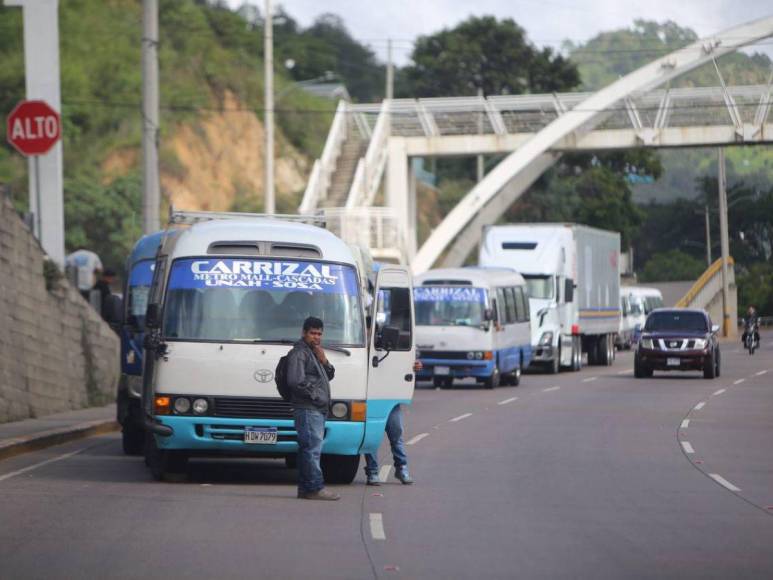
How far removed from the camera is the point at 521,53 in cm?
9000

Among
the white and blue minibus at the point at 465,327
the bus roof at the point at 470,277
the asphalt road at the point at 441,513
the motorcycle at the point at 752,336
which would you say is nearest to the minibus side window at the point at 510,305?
the white and blue minibus at the point at 465,327

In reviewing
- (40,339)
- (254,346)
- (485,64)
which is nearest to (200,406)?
(254,346)

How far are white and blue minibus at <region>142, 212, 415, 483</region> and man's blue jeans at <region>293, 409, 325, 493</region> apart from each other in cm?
94

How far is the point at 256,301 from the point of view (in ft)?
54.2

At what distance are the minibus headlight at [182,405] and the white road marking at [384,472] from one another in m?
2.38

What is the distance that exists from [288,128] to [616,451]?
6682 cm

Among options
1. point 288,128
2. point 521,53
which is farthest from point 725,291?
point 288,128

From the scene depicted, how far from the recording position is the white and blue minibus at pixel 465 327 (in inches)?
1451

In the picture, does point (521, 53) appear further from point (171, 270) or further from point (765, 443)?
point (171, 270)

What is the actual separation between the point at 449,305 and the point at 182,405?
2209 cm

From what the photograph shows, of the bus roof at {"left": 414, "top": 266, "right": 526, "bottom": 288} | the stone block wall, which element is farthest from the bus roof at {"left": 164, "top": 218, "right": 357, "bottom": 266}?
the bus roof at {"left": 414, "top": 266, "right": 526, "bottom": 288}

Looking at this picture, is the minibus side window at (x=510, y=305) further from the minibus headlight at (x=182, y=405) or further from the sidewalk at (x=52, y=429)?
the minibus headlight at (x=182, y=405)

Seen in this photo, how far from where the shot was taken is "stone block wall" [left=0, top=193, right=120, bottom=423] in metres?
24.2

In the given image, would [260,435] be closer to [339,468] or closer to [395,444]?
[339,468]
